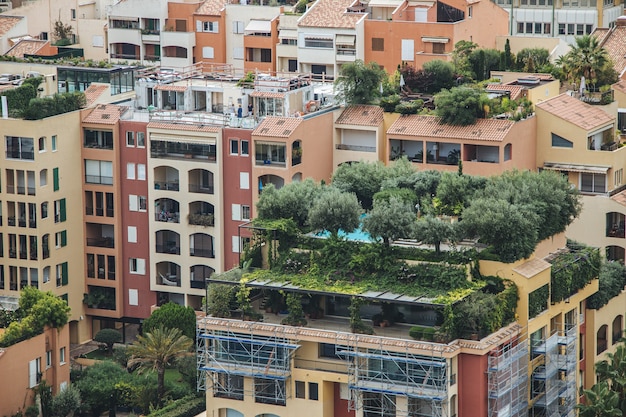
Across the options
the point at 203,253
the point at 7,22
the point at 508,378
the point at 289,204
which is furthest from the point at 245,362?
Result: the point at 7,22

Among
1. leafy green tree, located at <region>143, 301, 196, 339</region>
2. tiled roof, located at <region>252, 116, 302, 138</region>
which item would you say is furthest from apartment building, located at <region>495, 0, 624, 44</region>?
leafy green tree, located at <region>143, 301, 196, 339</region>

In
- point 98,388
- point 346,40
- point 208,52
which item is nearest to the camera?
point 98,388

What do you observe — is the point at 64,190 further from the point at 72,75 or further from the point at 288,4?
the point at 288,4

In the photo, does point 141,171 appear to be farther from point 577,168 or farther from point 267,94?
point 577,168

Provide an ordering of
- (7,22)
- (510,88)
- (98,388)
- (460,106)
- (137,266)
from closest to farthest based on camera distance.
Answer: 1. (98,388)
2. (460,106)
3. (510,88)
4. (137,266)
5. (7,22)

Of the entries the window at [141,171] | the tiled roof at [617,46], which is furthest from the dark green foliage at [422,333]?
the tiled roof at [617,46]

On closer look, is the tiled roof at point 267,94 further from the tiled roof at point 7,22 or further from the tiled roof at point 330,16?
the tiled roof at point 7,22
